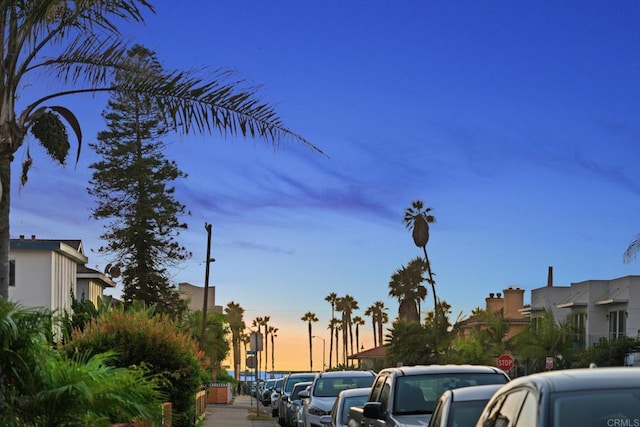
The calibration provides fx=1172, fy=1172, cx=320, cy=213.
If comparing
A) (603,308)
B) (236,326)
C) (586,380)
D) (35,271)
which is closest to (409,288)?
(603,308)

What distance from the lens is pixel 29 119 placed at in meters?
14.0

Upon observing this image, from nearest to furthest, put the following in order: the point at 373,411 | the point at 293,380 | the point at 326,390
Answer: the point at 373,411 < the point at 326,390 < the point at 293,380

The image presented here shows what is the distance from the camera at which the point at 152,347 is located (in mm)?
22078

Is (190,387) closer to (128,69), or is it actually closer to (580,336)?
(128,69)

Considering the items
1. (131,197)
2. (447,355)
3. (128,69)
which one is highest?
(131,197)

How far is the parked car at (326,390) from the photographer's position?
2739 centimetres

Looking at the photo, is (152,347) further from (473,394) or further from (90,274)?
(90,274)

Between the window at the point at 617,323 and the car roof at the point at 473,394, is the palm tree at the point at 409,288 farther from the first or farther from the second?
the car roof at the point at 473,394

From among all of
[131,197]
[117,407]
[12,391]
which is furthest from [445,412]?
[131,197]

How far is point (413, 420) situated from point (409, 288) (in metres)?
91.9

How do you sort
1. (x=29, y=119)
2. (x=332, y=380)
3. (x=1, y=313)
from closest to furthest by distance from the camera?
(x=1, y=313)
(x=29, y=119)
(x=332, y=380)

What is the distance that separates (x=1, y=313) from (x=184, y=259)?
6049cm

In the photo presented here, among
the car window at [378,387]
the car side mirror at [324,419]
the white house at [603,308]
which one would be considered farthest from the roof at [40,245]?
the car window at [378,387]

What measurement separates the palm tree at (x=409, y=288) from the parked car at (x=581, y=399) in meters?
99.2
